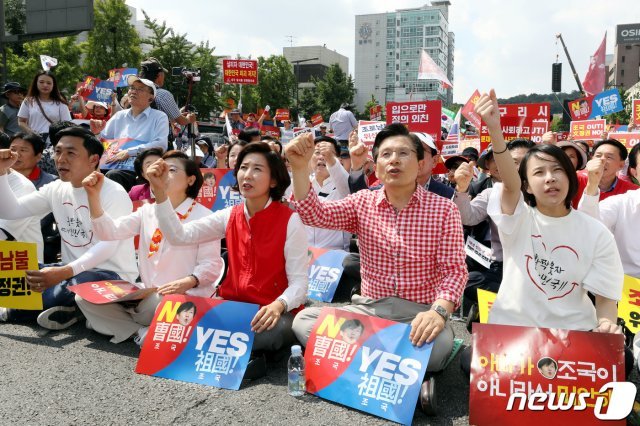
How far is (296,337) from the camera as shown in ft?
11.6

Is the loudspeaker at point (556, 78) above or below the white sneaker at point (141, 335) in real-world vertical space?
above

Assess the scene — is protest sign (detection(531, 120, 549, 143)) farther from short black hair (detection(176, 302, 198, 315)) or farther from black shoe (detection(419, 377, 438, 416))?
short black hair (detection(176, 302, 198, 315))

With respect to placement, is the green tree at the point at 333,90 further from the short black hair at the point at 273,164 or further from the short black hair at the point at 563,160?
the short black hair at the point at 563,160

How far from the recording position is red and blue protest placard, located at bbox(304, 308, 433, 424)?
2.82m

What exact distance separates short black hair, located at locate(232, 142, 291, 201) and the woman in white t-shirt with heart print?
439cm

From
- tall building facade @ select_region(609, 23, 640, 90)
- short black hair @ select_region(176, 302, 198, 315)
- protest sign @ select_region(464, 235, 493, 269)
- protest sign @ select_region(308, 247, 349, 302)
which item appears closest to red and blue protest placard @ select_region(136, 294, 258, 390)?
short black hair @ select_region(176, 302, 198, 315)

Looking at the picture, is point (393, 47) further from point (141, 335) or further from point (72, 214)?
point (141, 335)

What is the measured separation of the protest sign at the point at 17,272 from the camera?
13.3 ft

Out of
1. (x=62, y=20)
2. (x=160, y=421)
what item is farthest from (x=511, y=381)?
(x=62, y=20)

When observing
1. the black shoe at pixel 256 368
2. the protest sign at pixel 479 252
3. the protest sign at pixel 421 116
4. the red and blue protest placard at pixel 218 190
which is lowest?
the black shoe at pixel 256 368

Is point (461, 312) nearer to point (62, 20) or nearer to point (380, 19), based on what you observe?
point (62, 20)

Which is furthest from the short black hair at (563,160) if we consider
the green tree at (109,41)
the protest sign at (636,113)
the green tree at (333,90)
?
the green tree at (333,90)

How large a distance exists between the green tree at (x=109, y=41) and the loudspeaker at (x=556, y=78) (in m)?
21.4

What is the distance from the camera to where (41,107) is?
6848 millimetres
